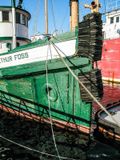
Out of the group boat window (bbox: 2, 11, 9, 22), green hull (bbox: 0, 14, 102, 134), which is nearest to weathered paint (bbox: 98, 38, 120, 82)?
boat window (bbox: 2, 11, 9, 22)

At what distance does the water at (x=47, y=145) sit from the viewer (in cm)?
838

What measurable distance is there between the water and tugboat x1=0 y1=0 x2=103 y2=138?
1.53 ft

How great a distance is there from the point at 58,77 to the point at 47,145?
2.65m

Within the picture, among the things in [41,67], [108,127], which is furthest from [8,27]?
[108,127]

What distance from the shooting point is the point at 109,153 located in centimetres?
855

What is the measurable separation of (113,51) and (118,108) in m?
13.0

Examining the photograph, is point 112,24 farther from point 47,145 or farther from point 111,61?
point 47,145

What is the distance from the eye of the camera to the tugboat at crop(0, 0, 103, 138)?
908 centimetres

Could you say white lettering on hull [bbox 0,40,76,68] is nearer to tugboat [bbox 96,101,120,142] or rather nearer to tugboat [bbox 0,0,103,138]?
tugboat [bbox 0,0,103,138]

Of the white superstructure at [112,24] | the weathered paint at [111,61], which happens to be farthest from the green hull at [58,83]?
the white superstructure at [112,24]

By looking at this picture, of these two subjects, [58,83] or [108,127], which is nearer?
[108,127]

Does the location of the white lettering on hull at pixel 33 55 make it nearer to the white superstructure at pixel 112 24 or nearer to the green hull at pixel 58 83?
the green hull at pixel 58 83

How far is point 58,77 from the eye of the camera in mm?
9859

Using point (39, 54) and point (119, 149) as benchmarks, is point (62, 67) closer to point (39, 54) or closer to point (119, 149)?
point (39, 54)
